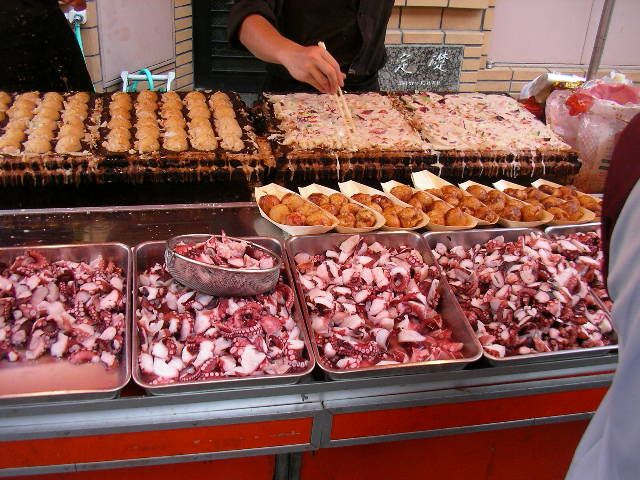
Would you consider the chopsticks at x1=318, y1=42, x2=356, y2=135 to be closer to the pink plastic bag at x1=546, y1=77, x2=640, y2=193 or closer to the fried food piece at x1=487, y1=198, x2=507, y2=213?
the fried food piece at x1=487, y1=198, x2=507, y2=213

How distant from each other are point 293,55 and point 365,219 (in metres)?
0.94

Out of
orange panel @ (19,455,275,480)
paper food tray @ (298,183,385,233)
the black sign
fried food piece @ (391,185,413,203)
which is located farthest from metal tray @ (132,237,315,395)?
the black sign

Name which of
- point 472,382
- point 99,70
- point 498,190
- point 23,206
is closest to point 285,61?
point 498,190

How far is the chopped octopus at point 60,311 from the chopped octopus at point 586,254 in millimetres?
1674

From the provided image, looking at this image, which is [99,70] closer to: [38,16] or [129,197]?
[38,16]

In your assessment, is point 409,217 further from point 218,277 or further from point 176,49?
point 176,49

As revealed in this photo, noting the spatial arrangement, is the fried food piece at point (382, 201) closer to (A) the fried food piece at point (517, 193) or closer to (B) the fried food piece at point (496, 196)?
(B) the fried food piece at point (496, 196)

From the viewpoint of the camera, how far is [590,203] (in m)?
2.70

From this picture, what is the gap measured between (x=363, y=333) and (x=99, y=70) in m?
4.02

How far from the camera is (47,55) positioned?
367 cm

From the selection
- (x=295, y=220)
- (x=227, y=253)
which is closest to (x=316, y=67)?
(x=295, y=220)

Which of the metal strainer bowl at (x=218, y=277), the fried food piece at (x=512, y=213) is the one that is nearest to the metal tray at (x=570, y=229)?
the fried food piece at (x=512, y=213)

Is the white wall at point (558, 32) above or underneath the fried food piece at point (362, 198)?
above

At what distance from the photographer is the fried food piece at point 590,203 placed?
267 cm
